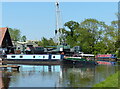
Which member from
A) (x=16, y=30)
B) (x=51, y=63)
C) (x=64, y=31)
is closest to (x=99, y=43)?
(x=64, y=31)

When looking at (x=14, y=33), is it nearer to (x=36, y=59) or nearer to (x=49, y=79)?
(x=36, y=59)

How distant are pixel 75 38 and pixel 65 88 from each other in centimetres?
7804

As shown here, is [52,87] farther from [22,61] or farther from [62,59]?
[22,61]

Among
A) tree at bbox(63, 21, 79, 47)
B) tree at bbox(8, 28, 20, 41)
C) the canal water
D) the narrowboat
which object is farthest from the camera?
tree at bbox(8, 28, 20, 41)

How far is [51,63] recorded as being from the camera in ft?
213

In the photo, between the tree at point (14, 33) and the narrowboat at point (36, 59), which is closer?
the narrowboat at point (36, 59)

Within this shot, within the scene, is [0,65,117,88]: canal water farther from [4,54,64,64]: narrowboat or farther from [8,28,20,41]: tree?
[8,28,20,41]: tree

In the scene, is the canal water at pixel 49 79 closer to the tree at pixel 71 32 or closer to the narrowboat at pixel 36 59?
the narrowboat at pixel 36 59

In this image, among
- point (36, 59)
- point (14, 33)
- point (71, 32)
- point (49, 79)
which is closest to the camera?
point (49, 79)

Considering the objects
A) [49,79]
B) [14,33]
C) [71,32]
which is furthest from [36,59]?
[14,33]

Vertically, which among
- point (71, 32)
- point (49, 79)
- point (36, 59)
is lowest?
point (49, 79)

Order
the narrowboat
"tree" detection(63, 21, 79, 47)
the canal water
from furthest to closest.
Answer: "tree" detection(63, 21, 79, 47) → the narrowboat → the canal water

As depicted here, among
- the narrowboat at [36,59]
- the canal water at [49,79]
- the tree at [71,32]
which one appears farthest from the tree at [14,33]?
the canal water at [49,79]

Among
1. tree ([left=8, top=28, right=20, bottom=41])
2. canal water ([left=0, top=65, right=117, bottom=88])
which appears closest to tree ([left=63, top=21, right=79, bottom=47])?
tree ([left=8, top=28, right=20, bottom=41])
